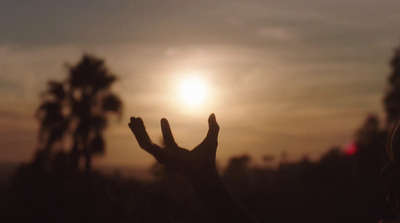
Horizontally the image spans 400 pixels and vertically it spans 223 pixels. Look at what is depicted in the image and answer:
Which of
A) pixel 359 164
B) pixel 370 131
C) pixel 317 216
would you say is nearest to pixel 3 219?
pixel 317 216

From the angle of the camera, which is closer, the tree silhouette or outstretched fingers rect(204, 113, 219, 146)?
outstretched fingers rect(204, 113, 219, 146)

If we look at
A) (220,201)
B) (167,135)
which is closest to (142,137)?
(167,135)

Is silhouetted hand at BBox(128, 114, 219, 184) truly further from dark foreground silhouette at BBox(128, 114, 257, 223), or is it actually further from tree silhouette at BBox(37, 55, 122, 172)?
tree silhouette at BBox(37, 55, 122, 172)

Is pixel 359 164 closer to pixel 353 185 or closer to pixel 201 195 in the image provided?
pixel 353 185

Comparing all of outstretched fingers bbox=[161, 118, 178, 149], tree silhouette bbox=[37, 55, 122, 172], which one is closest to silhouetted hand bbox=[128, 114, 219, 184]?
outstretched fingers bbox=[161, 118, 178, 149]

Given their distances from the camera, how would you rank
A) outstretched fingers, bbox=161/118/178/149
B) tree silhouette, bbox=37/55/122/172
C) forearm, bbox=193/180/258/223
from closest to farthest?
forearm, bbox=193/180/258/223 < outstretched fingers, bbox=161/118/178/149 < tree silhouette, bbox=37/55/122/172

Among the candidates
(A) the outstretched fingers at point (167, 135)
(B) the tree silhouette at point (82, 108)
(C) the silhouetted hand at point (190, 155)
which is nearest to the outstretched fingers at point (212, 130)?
(C) the silhouetted hand at point (190, 155)
